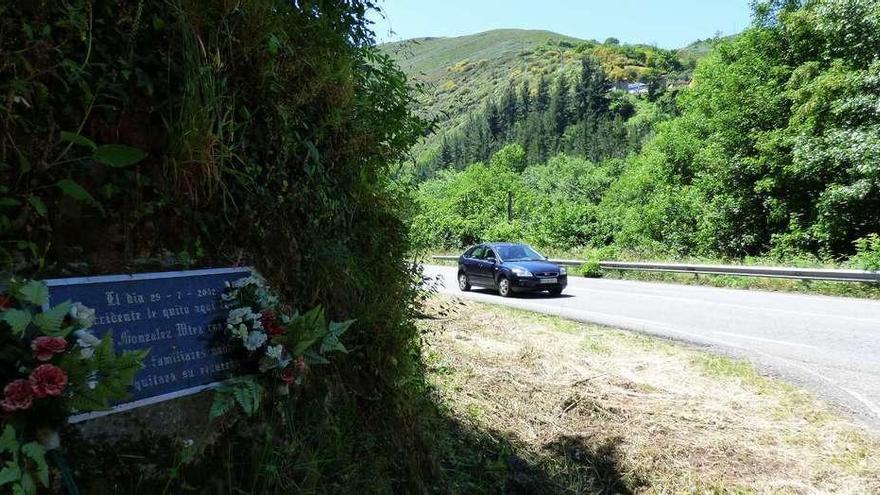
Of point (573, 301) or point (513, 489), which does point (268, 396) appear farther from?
point (573, 301)

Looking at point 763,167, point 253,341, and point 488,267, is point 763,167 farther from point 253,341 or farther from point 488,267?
point 253,341

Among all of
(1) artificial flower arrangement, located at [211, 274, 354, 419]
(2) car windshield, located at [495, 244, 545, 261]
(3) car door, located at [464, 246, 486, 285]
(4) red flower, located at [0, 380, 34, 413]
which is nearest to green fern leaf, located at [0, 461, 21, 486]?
(4) red flower, located at [0, 380, 34, 413]

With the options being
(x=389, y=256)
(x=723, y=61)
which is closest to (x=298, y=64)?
(x=389, y=256)

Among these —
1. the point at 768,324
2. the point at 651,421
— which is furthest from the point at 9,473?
the point at 768,324

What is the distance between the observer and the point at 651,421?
4.73 m

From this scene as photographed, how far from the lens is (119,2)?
2.31m

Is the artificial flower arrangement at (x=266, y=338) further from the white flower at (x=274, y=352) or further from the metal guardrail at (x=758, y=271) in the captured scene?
the metal guardrail at (x=758, y=271)

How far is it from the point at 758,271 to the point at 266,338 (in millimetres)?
15382

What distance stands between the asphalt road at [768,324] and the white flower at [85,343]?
434 centimetres

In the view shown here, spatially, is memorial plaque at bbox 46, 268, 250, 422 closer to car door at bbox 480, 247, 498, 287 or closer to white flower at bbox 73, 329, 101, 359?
white flower at bbox 73, 329, 101, 359

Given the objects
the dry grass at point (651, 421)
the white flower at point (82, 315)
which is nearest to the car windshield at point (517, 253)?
the dry grass at point (651, 421)

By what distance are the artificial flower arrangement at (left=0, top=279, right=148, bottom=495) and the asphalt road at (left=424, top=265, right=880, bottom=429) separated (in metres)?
4.35

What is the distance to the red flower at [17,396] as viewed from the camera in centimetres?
161

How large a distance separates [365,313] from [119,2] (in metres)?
1.90
